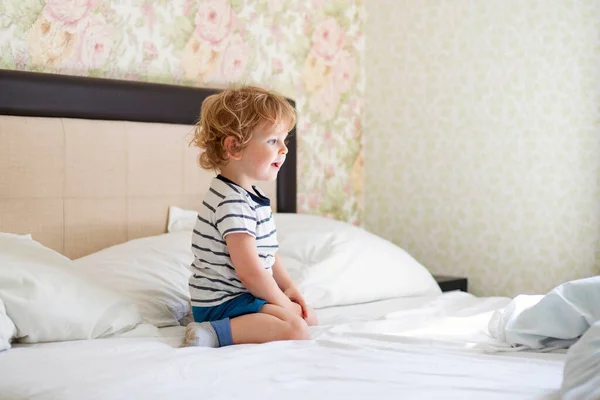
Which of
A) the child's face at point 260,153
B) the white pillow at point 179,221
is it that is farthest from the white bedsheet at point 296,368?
the white pillow at point 179,221

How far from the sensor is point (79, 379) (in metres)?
1.55

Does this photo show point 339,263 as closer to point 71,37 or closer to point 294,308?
point 294,308

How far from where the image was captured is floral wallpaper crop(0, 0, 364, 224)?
271 centimetres

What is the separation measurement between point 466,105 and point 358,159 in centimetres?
59

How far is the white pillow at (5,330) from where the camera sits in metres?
1.85

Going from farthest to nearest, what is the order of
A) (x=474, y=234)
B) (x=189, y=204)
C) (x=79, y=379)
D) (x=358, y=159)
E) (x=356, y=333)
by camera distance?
(x=358, y=159)
(x=474, y=234)
(x=189, y=204)
(x=356, y=333)
(x=79, y=379)

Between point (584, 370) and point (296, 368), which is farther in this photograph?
point (296, 368)

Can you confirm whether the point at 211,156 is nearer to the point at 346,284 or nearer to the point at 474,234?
the point at 346,284

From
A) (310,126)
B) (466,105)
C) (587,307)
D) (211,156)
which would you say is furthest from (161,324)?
(466,105)

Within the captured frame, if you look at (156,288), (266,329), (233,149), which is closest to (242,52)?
(233,149)

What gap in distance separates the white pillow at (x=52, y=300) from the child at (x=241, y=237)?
0.22m

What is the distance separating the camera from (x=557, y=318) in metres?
1.86

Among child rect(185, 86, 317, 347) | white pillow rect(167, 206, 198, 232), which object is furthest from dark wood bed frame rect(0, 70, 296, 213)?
child rect(185, 86, 317, 347)

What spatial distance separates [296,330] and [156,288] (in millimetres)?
502
